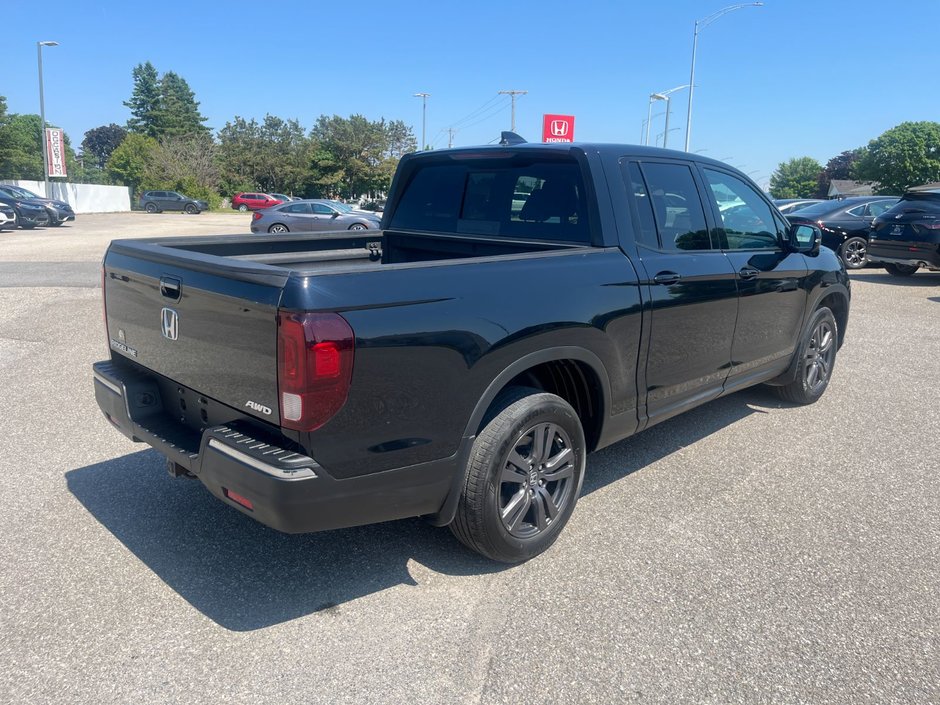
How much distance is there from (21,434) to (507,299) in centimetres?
386

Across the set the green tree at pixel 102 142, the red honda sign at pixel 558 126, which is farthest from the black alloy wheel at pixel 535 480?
the green tree at pixel 102 142

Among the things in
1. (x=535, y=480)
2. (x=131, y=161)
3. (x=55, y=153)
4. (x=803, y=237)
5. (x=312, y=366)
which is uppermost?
Result: (x=131, y=161)

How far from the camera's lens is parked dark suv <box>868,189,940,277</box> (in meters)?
12.8

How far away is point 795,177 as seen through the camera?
12556 centimetres

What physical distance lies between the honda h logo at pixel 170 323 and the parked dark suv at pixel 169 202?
48489 millimetres

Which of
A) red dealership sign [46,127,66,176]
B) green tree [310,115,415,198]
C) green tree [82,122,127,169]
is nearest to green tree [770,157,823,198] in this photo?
green tree [310,115,415,198]

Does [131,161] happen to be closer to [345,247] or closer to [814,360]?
[345,247]

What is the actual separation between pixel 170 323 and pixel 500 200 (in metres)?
1.94

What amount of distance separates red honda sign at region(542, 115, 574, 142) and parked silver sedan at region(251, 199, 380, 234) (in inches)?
230

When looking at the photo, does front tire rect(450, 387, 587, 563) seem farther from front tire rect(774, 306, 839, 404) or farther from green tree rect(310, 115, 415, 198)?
green tree rect(310, 115, 415, 198)

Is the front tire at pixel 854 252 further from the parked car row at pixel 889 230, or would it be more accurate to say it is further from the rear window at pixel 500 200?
the rear window at pixel 500 200

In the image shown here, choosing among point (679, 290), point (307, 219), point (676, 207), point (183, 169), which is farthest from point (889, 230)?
point (183, 169)

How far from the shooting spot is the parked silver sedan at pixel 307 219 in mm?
23378

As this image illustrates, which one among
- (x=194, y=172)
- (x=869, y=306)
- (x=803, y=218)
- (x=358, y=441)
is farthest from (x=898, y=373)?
(x=194, y=172)
